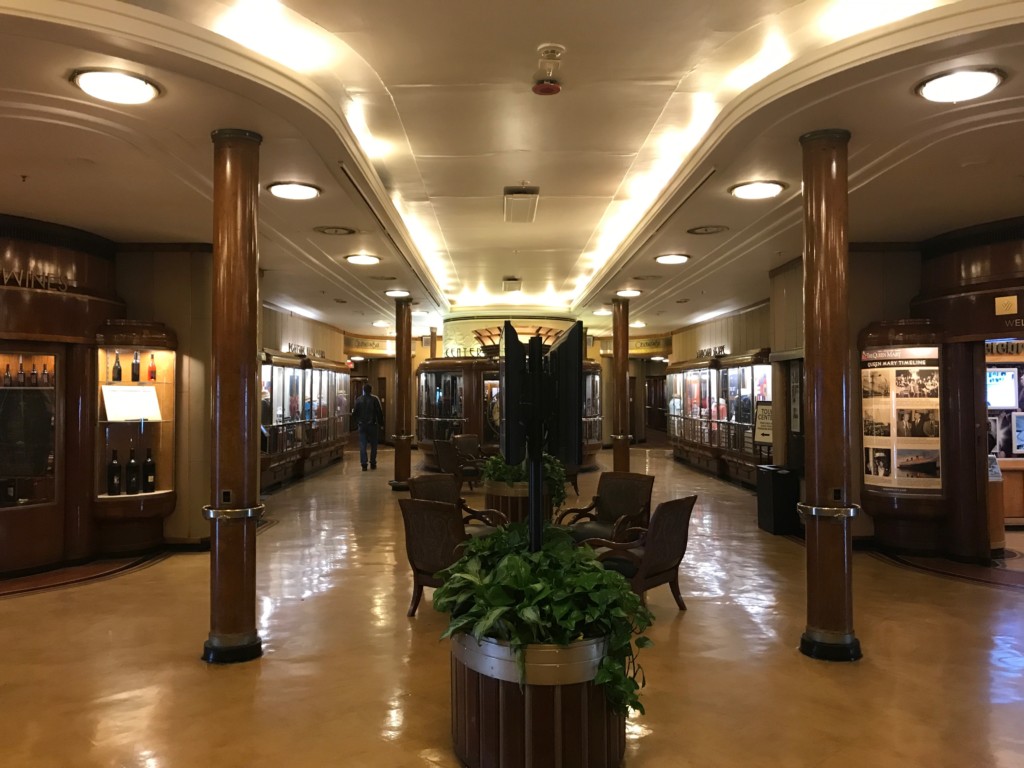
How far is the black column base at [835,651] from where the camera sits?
14.1ft

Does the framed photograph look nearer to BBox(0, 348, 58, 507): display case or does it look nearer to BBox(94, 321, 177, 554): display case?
BBox(94, 321, 177, 554): display case

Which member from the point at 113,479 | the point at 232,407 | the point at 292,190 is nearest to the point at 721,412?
the point at 292,190

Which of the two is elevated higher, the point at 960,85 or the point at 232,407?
the point at 960,85

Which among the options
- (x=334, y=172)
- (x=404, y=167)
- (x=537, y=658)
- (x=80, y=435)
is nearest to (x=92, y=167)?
(x=334, y=172)

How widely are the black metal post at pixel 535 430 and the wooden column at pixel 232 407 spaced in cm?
213

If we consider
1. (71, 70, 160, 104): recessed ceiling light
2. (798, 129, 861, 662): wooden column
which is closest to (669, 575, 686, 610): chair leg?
(798, 129, 861, 662): wooden column

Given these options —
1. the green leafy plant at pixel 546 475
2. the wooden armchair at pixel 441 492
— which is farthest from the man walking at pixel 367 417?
the wooden armchair at pixel 441 492

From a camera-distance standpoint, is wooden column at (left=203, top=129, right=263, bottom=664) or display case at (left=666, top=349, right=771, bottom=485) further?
display case at (left=666, top=349, right=771, bottom=485)

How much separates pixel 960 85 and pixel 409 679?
14.1 ft

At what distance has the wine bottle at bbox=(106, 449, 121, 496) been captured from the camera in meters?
7.04

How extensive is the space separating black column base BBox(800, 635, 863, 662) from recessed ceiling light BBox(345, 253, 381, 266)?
611cm

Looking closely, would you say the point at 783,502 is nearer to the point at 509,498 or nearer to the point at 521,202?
the point at 509,498

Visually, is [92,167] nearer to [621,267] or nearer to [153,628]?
[153,628]

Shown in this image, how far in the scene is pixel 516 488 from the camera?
7199mm
